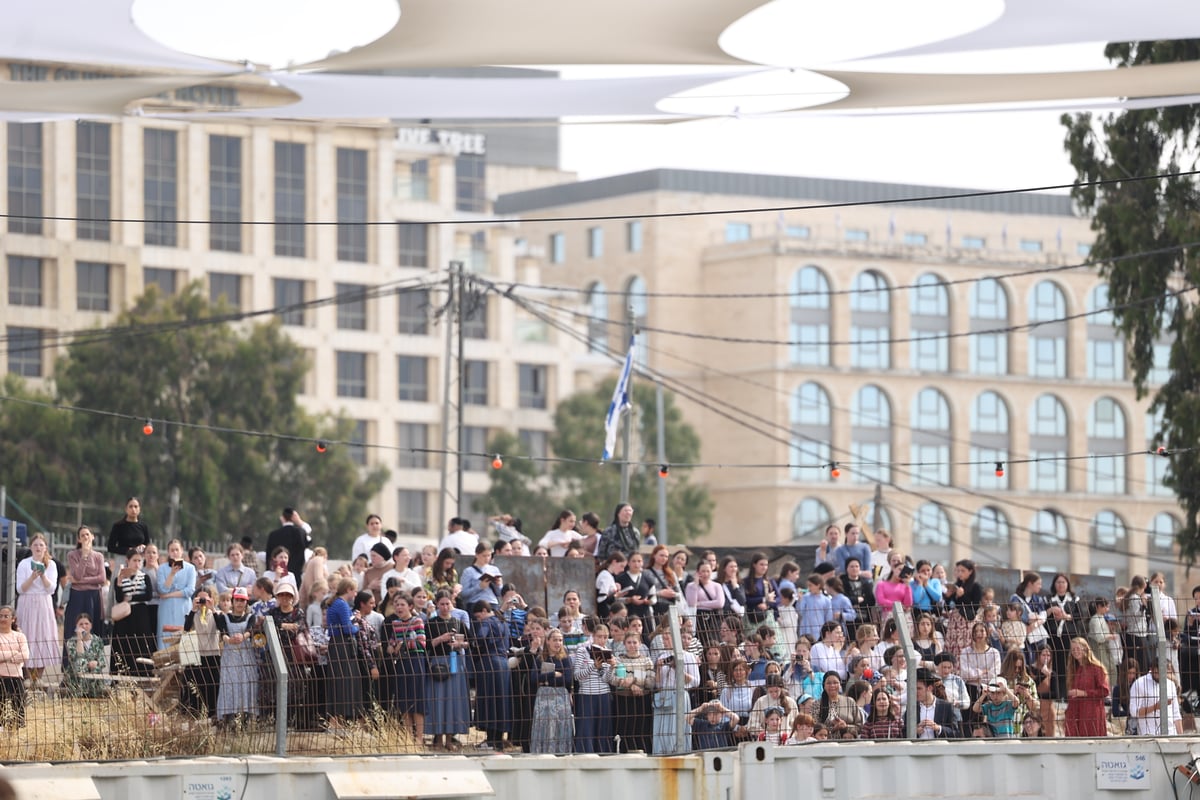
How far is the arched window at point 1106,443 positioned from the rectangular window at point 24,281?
56.2 m

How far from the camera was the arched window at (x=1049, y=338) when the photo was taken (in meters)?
120

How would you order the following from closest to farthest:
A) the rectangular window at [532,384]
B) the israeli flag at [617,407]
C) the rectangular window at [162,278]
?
the israeli flag at [617,407], the rectangular window at [162,278], the rectangular window at [532,384]

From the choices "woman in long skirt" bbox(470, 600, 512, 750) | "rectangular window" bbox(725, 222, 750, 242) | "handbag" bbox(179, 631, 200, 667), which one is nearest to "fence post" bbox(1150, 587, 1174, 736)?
"woman in long skirt" bbox(470, 600, 512, 750)

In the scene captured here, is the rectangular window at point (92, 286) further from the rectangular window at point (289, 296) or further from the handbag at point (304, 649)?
the handbag at point (304, 649)

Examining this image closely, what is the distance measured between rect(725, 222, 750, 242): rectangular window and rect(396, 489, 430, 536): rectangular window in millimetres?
28079

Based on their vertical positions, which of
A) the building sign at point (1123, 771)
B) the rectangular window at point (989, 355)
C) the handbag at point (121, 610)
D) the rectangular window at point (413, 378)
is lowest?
the building sign at point (1123, 771)

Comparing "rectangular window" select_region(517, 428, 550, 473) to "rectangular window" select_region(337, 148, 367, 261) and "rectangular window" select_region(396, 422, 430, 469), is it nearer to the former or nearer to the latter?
"rectangular window" select_region(396, 422, 430, 469)

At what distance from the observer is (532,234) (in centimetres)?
12675

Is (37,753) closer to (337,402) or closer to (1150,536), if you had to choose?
(337,402)

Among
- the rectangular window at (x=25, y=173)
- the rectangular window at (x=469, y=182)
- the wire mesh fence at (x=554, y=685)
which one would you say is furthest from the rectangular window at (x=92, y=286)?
the wire mesh fence at (x=554, y=685)

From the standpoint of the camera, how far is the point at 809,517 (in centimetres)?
11625

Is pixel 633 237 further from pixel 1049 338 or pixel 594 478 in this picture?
pixel 594 478

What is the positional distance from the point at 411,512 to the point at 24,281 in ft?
66.0

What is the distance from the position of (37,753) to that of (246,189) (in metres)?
76.4
